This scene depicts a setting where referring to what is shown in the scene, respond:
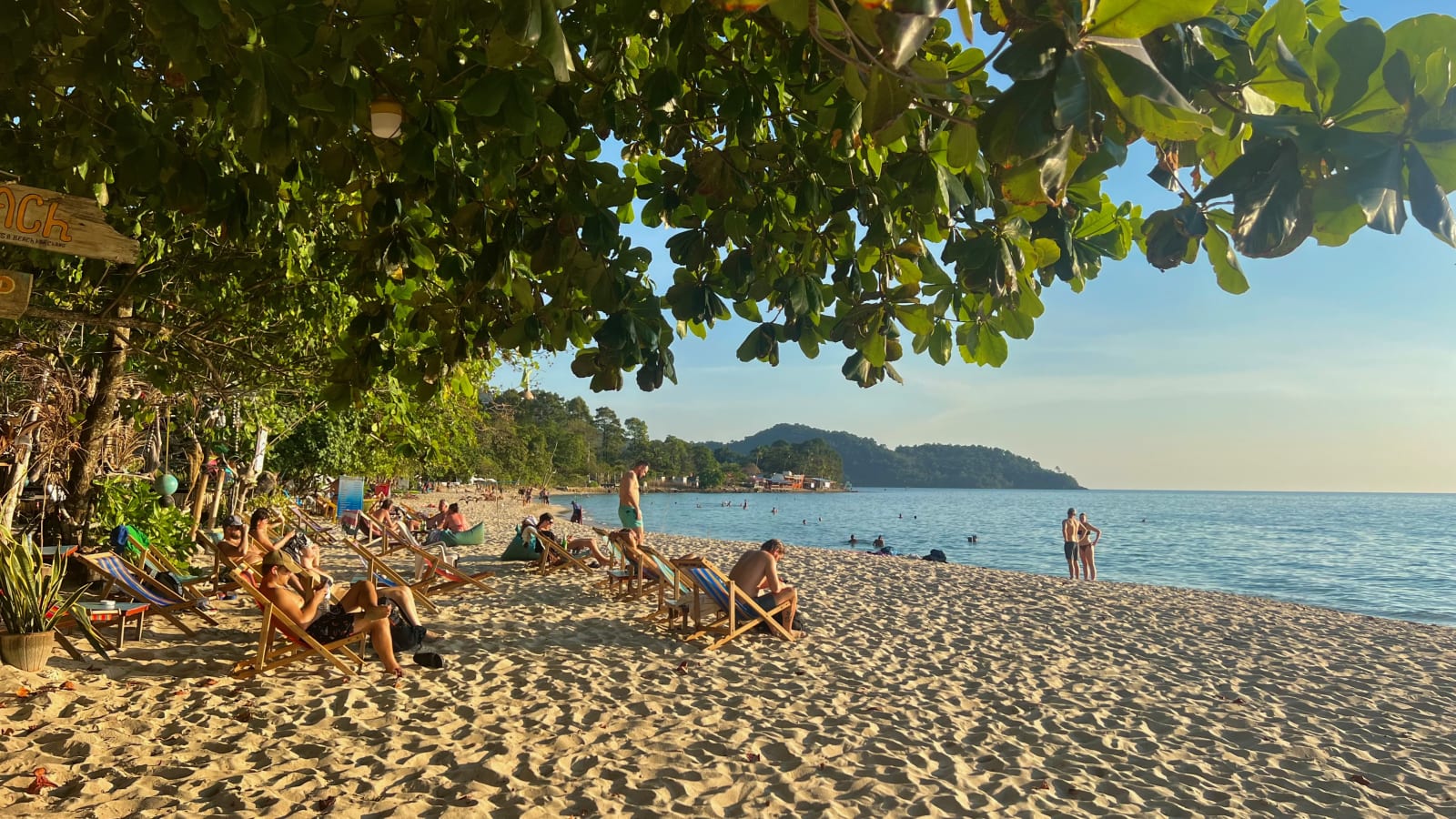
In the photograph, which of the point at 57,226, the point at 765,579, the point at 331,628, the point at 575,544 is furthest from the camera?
the point at 575,544

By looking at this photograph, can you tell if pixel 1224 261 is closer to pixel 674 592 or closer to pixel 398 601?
pixel 398 601

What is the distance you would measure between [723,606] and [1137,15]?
6.14 metres

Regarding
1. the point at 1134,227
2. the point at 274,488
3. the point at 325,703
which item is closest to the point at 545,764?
the point at 325,703

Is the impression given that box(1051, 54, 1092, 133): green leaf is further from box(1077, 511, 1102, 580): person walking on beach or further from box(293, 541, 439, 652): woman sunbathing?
box(1077, 511, 1102, 580): person walking on beach

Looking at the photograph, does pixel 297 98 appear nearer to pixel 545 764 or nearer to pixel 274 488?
pixel 545 764

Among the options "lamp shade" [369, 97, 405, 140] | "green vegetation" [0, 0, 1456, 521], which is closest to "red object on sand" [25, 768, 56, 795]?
"green vegetation" [0, 0, 1456, 521]

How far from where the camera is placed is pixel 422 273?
10.6 feet

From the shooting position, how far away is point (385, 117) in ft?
7.39

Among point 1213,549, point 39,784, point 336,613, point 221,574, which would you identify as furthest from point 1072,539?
point 1213,549

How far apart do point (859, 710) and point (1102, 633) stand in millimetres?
4601

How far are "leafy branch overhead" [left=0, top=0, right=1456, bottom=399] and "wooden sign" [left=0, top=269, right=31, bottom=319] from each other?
0.58 m

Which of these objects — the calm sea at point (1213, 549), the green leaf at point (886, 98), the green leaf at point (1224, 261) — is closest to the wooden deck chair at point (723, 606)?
the green leaf at point (1224, 261)

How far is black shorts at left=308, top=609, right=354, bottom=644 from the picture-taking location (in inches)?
208

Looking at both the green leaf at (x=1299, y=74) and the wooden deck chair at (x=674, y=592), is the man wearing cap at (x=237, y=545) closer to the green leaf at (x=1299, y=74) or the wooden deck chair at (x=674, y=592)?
the wooden deck chair at (x=674, y=592)
